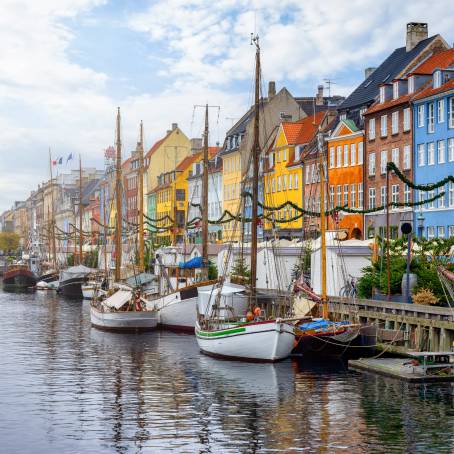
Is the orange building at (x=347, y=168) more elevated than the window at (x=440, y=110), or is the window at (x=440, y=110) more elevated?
the window at (x=440, y=110)

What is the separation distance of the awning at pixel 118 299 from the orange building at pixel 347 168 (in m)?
25.1

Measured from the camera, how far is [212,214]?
131750mm

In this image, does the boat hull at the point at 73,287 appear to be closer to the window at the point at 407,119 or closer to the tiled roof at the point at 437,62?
the window at the point at 407,119

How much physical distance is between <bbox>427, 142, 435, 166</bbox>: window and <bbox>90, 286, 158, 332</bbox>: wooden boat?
83.3ft

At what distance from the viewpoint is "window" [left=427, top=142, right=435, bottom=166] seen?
247ft

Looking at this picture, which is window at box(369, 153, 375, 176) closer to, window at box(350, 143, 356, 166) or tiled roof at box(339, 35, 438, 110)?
window at box(350, 143, 356, 166)

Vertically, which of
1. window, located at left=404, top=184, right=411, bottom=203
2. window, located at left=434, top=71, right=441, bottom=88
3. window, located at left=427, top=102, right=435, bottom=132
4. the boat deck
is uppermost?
window, located at left=434, top=71, right=441, bottom=88

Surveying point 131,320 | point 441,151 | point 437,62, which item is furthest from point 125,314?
point 437,62

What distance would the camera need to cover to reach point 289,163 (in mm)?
104188

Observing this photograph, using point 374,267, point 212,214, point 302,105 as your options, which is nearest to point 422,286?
point 374,267

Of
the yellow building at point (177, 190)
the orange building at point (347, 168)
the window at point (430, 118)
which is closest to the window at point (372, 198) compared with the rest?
the orange building at point (347, 168)

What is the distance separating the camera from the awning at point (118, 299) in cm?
6488

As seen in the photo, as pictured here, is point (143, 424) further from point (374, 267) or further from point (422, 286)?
point (374, 267)

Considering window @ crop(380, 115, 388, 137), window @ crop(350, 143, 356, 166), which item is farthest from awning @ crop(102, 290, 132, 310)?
window @ crop(350, 143, 356, 166)
